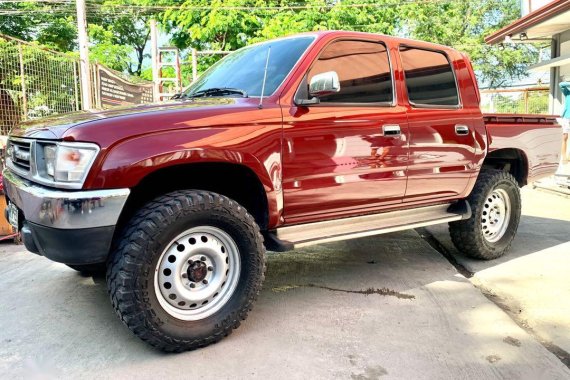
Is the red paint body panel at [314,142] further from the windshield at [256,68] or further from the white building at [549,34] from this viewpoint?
the white building at [549,34]

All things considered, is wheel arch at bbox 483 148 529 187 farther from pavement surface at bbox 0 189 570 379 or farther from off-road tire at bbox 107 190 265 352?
off-road tire at bbox 107 190 265 352

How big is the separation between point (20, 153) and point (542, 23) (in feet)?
35.6

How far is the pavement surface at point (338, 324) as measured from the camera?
8.95ft

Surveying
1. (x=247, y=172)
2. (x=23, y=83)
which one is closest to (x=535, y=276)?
(x=247, y=172)

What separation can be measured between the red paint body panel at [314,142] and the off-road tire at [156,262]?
0.24 m

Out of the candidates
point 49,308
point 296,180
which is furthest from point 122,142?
point 49,308

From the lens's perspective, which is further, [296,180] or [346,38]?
[346,38]

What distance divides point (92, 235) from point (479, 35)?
1253 inches

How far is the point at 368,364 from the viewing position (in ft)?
9.07

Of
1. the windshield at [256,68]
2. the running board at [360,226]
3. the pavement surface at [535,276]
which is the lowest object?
the pavement surface at [535,276]

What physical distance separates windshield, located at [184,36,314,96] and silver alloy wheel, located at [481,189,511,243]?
8.30 ft

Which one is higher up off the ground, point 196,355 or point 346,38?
point 346,38

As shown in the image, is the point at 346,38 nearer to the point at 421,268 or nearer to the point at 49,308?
the point at 421,268

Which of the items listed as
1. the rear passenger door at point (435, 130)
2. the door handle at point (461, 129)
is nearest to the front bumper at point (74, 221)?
the rear passenger door at point (435, 130)
